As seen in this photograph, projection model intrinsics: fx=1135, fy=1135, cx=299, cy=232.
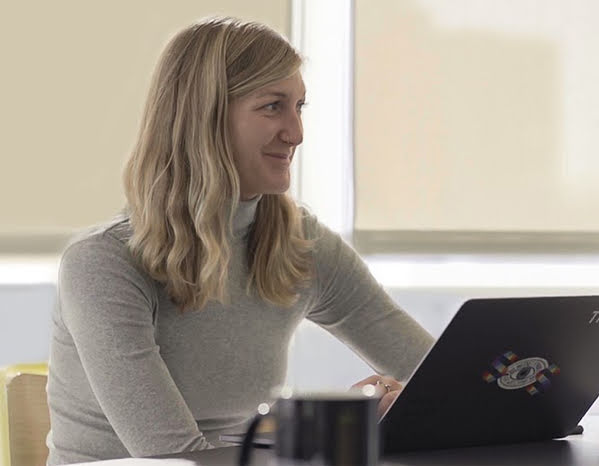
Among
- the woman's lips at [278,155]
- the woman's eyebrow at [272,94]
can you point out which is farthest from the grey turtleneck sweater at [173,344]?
the woman's eyebrow at [272,94]

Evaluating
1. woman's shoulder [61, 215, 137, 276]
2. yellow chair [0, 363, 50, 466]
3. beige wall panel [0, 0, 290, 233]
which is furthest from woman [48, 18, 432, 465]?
beige wall panel [0, 0, 290, 233]

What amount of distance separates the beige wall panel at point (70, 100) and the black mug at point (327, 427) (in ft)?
7.46

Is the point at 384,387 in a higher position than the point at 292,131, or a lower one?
lower

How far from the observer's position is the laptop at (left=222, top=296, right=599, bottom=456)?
1.47m

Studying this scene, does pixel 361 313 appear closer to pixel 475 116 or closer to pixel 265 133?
pixel 265 133

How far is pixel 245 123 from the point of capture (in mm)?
2160

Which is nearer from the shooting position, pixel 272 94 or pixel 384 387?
pixel 384 387

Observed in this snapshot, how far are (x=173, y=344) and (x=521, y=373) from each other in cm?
71

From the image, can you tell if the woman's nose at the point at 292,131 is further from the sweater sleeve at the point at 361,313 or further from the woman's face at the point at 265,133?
the sweater sleeve at the point at 361,313

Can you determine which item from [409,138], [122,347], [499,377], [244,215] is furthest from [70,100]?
[499,377]

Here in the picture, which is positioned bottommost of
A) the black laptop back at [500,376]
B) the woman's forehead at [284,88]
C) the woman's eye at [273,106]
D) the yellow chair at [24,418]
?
the yellow chair at [24,418]

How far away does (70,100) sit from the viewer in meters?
3.30

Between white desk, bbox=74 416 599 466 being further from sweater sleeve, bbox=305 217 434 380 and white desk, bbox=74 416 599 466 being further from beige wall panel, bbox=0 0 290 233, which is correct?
beige wall panel, bbox=0 0 290 233

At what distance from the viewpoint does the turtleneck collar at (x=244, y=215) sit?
2197mm
